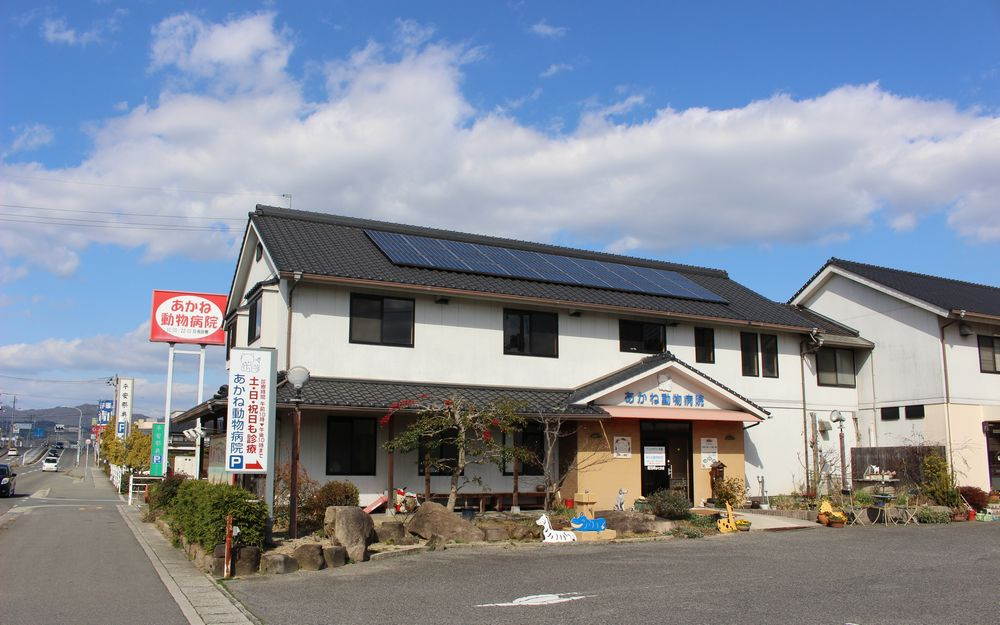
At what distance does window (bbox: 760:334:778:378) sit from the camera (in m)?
23.7

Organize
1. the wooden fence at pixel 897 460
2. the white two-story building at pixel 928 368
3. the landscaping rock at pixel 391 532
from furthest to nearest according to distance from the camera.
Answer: the white two-story building at pixel 928 368, the wooden fence at pixel 897 460, the landscaping rock at pixel 391 532

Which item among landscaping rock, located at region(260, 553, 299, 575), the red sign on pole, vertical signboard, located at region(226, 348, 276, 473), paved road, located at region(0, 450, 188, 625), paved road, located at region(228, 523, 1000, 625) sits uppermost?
the red sign on pole

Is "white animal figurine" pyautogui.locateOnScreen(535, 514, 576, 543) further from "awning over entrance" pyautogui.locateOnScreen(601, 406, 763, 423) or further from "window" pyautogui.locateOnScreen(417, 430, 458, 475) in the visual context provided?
"awning over entrance" pyautogui.locateOnScreen(601, 406, 763, 423)

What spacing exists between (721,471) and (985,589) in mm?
10807

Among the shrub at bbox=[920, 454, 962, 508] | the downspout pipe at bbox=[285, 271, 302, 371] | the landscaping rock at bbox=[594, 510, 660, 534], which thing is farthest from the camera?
the shrub at bbox=[920, 454, 962, 508]

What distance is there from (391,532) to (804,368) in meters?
15.1

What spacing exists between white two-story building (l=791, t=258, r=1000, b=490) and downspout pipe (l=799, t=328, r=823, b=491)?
234 centimetres

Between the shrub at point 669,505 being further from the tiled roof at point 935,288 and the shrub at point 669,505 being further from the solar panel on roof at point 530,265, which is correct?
the tiled roof at point 935,288

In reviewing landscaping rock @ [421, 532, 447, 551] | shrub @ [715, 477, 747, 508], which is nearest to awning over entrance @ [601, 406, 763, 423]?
shrub @ [715, 477, 747, 508]

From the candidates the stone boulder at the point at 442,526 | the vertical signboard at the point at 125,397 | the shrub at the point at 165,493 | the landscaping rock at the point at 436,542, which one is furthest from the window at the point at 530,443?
the vertical signboard at the point at 125,397

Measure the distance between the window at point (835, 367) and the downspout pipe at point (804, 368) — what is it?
76 cm

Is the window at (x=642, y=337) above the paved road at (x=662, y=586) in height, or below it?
above

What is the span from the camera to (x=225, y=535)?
12.3 meters

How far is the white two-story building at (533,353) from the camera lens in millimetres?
17719
